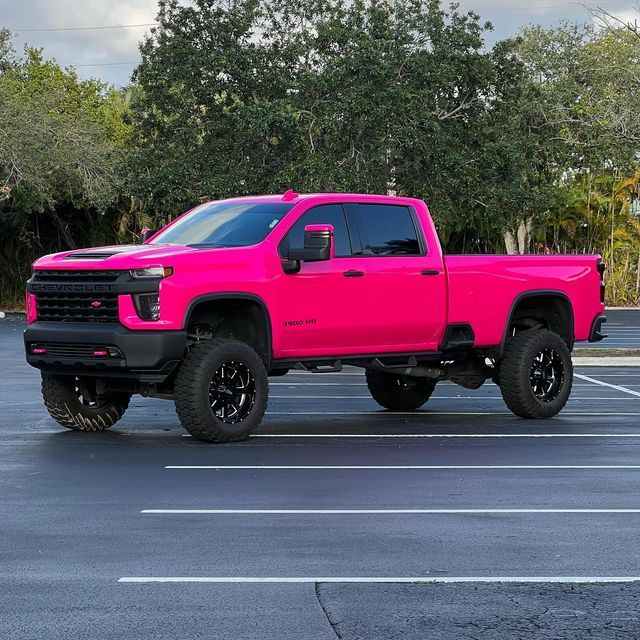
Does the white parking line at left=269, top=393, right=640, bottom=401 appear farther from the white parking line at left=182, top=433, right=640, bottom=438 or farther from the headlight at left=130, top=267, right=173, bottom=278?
the headlight at left=130, top=267, right=173, bottom=278

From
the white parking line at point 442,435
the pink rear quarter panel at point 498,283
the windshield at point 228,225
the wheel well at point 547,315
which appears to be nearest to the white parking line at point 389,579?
the white parking line at point 442,435

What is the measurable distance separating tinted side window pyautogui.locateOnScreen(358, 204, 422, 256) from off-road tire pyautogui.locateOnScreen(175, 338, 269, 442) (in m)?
2.00

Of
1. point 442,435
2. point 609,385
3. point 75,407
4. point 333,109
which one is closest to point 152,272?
point 75,407

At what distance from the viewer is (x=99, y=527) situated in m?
9.15

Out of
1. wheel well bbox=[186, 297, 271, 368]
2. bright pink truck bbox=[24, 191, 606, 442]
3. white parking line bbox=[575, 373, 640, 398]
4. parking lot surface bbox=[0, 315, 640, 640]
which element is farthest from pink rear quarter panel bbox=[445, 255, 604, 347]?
white parking line bbox=[575, 373, 640, 398]

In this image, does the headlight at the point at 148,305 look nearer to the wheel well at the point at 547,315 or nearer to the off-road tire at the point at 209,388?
the off-road tire at the point at 209,388

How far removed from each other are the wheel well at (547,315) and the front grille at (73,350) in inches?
196

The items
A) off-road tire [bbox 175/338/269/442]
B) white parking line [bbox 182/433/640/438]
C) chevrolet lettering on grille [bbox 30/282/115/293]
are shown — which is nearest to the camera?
off-road tire [bbox 175/338/269/442]

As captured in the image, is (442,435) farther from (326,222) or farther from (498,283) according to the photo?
(326,222)

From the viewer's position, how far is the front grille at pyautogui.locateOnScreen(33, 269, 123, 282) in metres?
13.3

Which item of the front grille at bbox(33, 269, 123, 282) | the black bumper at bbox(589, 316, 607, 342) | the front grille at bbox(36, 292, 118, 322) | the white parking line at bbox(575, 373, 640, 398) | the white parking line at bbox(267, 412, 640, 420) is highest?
the front grille at bbox(33, 269, 123, 282)

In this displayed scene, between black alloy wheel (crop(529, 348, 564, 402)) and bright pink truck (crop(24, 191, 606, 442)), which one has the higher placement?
bright pink truck (crop(24, 191, 606, 442))

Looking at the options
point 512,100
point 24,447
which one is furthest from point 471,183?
point 24,447

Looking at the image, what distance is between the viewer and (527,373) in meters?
15.6
